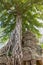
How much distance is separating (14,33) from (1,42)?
1.01 metres

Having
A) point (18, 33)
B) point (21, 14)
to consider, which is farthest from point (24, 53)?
point (21, 14)

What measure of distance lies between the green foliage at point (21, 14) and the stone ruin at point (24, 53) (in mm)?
400

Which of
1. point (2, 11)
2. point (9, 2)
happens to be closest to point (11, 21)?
point (2, 11)

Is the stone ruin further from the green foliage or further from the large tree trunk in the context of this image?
the green foliage

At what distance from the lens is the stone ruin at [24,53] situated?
12.6 ft

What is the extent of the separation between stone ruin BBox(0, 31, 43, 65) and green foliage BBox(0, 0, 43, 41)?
40 cm

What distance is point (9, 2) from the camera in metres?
4.02

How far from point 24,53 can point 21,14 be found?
0.84 m

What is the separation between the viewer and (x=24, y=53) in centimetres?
393

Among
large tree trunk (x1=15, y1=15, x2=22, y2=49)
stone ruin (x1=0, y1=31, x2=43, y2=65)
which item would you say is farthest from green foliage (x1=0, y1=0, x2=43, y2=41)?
stone ruin (x1=0, y1=31, x2=43, y2=65)

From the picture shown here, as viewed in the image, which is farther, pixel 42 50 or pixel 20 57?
pixel 42 50

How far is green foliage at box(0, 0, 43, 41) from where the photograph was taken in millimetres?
4016

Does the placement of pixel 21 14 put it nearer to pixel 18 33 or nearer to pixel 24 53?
pixel 18 33

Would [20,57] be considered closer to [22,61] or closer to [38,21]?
[22,61]
